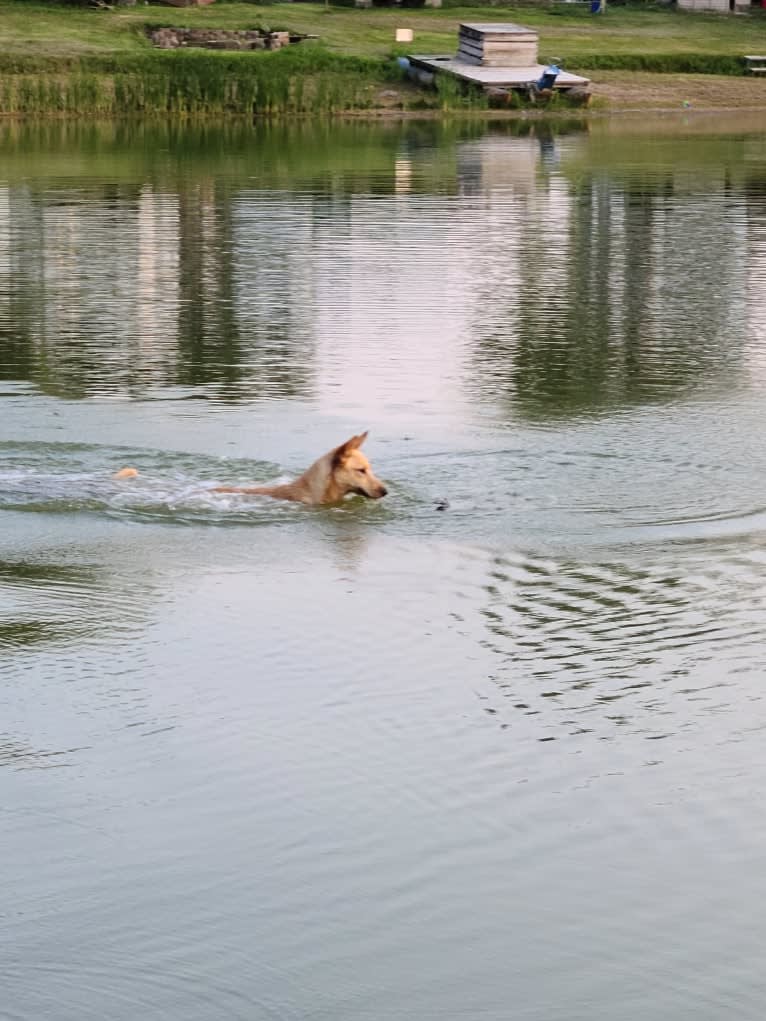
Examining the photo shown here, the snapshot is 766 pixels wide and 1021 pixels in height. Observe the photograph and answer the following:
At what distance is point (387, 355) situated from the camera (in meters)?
22.3

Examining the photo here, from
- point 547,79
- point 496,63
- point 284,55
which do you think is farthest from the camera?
point 496,63

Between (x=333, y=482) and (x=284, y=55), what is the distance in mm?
49903

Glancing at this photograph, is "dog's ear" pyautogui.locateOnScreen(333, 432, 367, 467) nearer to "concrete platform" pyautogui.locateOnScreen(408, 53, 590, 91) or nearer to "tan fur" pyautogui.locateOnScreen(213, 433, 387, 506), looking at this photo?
"tan fur" pyautogui.locateOnScreen(213, 433, 387, 506)

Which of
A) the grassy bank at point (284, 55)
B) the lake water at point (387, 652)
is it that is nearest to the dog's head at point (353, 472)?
the lake water at point (387, 652)

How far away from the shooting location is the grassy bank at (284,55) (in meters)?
59.2

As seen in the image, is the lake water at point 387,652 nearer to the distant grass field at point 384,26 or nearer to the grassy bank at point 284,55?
the grassy bank at point 284,55

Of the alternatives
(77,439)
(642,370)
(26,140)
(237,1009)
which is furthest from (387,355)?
(26,140)

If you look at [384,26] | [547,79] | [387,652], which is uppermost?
[384,26]

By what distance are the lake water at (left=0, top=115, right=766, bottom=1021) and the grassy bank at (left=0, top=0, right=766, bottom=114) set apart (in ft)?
106

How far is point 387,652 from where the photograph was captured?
39.7 feet

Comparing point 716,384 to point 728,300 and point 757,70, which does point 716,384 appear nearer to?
point 728,300

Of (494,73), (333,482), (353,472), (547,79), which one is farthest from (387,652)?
(494,73)

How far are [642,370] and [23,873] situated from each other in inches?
543

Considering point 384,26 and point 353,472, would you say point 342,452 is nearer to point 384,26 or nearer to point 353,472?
point 353,472
